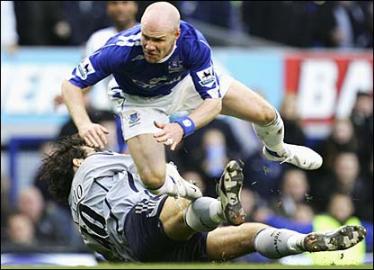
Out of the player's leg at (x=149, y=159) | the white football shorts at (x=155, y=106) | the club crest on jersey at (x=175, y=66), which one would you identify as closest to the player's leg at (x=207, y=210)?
the player's leg at (x=149, y=159)

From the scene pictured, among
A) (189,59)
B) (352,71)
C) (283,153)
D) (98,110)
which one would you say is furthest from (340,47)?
(189,59)

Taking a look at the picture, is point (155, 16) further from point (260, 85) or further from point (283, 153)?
point (260, 85)

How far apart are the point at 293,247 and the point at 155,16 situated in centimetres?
193

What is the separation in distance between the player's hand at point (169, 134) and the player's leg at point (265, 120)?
1.15 meters

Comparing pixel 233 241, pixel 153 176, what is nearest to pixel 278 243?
pixel 233 241

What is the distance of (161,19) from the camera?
435 inches

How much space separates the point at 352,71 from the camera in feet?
58.9

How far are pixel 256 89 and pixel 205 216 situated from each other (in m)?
6.29

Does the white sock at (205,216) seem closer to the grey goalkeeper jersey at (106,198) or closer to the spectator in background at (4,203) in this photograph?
the grey goalkeeper jersey at (106,198)

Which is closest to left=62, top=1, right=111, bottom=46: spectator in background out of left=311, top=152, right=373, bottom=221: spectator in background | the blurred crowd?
the blurred crowd

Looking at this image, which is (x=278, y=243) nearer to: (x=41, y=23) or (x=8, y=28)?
(x=8, y=28)

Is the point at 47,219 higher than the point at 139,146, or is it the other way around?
the point at 139,146

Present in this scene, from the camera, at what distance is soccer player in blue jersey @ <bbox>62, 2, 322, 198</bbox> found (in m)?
11.1

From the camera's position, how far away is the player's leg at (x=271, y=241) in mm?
10430
